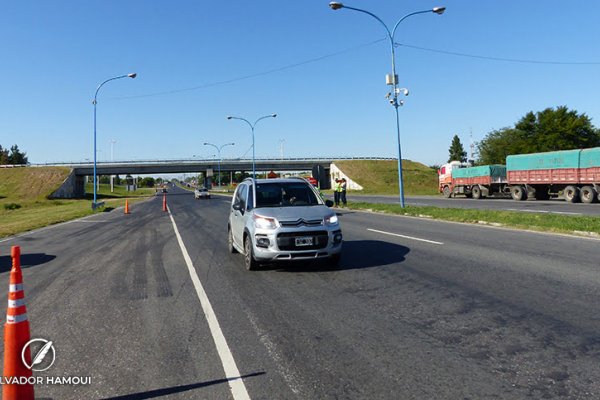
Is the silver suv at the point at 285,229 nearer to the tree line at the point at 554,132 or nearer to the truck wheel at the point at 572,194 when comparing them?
the truck wheel at the point at 572,194

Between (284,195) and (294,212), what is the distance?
100cm

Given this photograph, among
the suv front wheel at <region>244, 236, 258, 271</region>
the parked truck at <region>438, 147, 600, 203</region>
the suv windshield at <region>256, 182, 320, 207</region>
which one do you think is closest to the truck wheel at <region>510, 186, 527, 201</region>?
the parked truck at <region>438, 147, 600, 203</region>

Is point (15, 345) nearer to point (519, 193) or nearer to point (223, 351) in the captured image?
point (223, 351)

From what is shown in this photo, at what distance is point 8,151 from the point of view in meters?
134

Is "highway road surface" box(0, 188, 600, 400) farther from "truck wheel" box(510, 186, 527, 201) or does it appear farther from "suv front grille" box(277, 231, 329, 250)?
"truck wheel" box(510, 186, 527, 201)

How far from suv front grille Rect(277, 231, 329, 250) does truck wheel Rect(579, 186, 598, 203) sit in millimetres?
24503

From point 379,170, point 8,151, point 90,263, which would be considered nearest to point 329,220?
point 90,263

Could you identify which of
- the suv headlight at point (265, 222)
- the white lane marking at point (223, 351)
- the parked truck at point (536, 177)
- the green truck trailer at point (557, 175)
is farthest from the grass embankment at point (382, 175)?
the white lane marking at point (223, 351)

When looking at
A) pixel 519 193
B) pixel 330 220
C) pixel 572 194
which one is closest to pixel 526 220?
pixel 330 220

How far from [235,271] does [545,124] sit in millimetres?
64058

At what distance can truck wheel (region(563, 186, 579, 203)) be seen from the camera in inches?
1036

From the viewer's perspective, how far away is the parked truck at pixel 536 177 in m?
25.5

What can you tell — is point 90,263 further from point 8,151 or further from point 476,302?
point 8,151

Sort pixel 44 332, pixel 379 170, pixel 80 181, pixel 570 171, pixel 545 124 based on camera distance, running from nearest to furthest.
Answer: pixel 44 332, pixel 570 171, pixel 545 124, pixel 80 181, pixel 379 170
